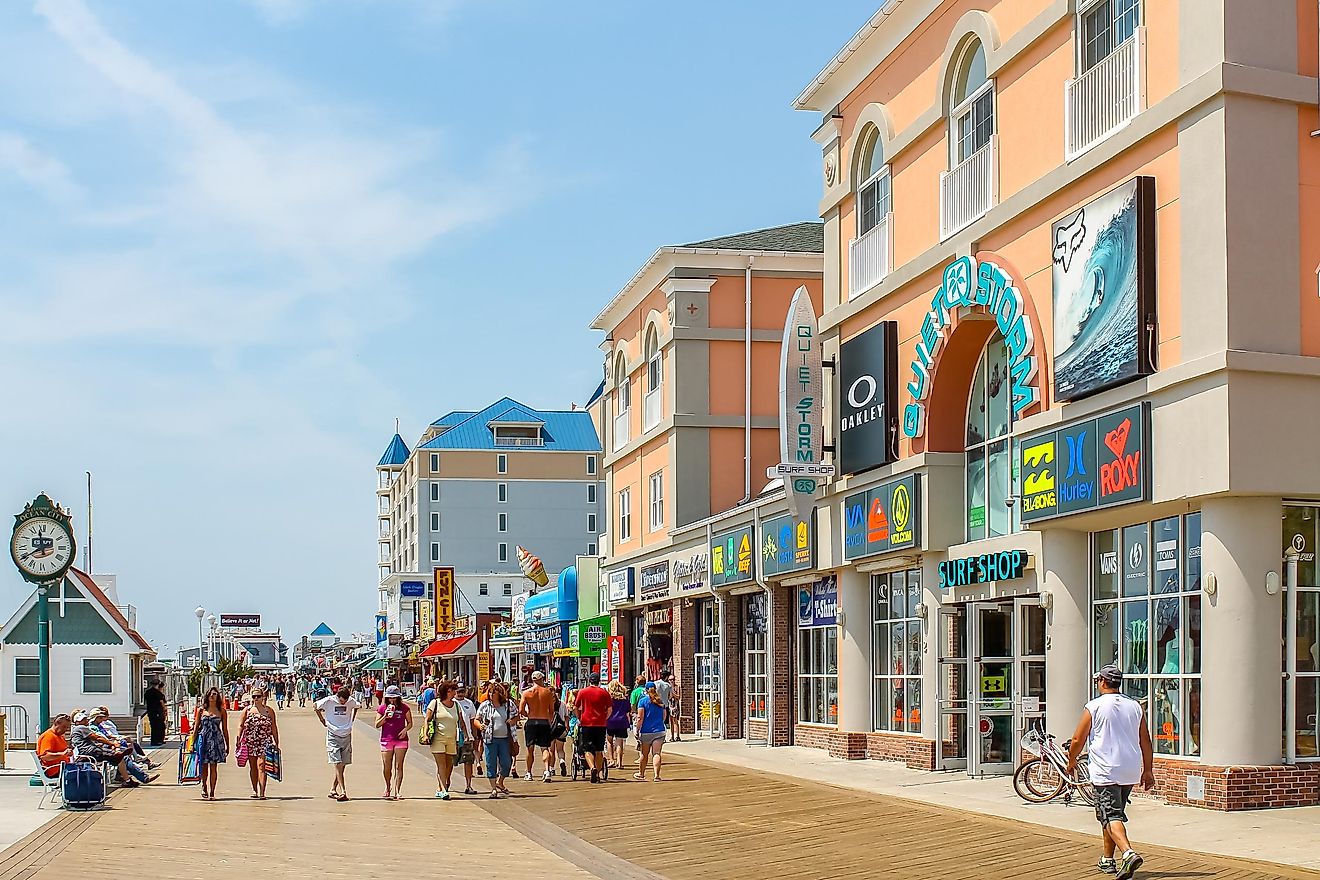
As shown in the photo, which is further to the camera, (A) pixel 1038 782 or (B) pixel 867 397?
(B) pixel 867 397

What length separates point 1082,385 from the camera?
2008 centimetres

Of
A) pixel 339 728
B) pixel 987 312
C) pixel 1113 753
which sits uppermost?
pixel 987 312

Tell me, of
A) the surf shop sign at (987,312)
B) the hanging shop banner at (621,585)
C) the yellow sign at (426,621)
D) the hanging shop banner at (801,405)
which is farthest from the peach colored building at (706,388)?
the yellow sign at (426,621)

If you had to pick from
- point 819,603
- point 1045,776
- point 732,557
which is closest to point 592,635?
point 732,557

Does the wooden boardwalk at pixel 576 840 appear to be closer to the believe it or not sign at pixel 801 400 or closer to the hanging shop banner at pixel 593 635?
the believe it or not sign at pixel 801 400

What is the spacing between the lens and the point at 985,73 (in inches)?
951

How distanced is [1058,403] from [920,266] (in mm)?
5122

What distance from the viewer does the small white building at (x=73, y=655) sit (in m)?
41.9

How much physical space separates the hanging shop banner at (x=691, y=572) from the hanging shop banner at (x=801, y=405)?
28.3 ft

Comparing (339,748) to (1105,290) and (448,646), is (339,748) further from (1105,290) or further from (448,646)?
(448,646)

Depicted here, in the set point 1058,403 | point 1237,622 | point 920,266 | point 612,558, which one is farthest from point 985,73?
point 612,558

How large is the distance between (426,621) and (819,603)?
60.7 m

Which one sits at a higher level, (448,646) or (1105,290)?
(1105,290)

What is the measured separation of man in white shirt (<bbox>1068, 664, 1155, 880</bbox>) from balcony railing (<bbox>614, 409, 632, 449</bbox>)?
32971 mm
